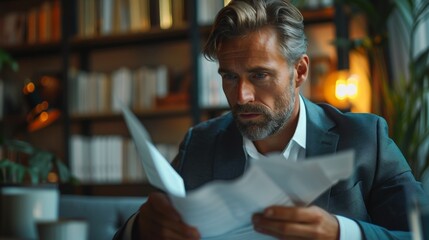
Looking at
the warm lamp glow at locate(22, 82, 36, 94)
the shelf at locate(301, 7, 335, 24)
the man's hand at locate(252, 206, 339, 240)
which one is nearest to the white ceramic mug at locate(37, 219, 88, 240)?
the man's hand at locate(252, 206, 339, 240)

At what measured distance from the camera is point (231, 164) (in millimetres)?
1573

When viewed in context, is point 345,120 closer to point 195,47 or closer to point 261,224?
point 261,224

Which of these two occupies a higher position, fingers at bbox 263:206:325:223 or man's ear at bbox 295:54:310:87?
man's ear at bbox 295:54:310:87

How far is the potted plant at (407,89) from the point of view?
276cm

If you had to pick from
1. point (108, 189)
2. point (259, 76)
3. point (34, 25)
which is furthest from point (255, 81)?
point (34, 25)

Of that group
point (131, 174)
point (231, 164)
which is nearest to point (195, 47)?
point (131, 174)

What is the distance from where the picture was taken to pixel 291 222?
1035mm

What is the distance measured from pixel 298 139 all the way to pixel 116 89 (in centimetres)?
253

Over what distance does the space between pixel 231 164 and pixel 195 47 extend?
2.11 metres

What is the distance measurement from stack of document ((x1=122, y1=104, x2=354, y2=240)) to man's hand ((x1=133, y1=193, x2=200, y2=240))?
0.07 feet

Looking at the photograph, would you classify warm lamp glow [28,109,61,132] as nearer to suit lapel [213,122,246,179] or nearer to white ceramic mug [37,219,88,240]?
suit lapel [213,122,246,179]

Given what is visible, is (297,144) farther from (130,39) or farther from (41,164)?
(130,39)

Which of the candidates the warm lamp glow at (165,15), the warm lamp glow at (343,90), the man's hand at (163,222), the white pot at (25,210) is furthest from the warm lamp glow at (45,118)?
the man's hand at (163,222)

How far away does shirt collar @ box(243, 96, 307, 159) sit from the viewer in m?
1.54
